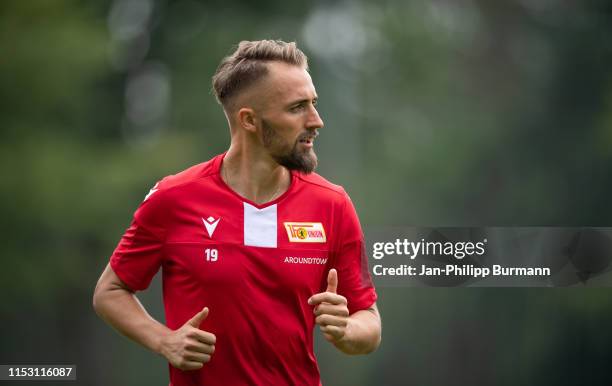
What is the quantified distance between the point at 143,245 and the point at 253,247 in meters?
0.43

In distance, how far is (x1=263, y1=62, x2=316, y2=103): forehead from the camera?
2.91 meters

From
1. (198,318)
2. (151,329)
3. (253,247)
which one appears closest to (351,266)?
(253,247)

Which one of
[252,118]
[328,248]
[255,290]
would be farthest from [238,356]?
[252,118]

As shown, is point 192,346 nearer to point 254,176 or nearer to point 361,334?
point 361,334

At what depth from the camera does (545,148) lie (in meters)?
6.46

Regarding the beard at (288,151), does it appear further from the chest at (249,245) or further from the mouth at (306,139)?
the chest at (249,245)

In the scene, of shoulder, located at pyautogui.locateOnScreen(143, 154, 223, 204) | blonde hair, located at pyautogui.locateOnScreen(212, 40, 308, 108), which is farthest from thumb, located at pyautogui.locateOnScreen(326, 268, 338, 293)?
blonde hair, located at pyautogui.locateOnScreen(212, 40, 308, 108)

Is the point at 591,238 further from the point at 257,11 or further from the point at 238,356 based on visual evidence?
the point at 238,356

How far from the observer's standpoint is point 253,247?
2857 mm

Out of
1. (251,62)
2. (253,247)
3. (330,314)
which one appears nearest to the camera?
(330,314)

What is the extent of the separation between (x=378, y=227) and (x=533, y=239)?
47.0 inches

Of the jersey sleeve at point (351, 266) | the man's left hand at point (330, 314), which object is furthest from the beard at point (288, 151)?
the man's left hand at point (330, 314)

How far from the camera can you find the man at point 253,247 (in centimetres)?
281

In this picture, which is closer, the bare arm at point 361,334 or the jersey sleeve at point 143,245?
the bare arm at point 361,334
